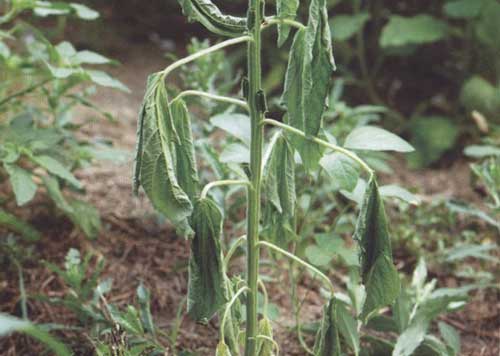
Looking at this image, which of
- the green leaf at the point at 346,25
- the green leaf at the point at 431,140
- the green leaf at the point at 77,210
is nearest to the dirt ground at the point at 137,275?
the green leaf at the point at 77,210

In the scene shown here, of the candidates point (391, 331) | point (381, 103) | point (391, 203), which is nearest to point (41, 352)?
point (391, 331)

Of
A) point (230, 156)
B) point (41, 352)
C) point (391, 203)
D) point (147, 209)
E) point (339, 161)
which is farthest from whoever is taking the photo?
point (391, 203)

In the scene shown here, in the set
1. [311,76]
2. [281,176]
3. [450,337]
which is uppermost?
[311,76]

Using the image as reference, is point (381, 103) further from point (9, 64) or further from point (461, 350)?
point (9, 64)

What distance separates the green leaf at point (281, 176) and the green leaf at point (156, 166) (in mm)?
238

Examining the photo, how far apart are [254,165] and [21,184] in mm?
652

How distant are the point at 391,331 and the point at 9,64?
1.16 m

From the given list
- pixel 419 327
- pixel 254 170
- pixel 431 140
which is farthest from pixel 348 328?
pixel 431 140

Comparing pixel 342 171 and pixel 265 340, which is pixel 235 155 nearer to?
pixel 342 171

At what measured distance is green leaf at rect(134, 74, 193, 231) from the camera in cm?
104

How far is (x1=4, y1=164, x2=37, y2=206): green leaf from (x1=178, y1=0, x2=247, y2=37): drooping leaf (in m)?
0.67

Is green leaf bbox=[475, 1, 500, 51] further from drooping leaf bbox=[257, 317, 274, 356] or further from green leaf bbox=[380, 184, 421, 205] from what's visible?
drooping leaf bbox=[257, 317, 274, 356]

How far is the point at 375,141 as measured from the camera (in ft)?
4.31

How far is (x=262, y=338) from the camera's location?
125cm
